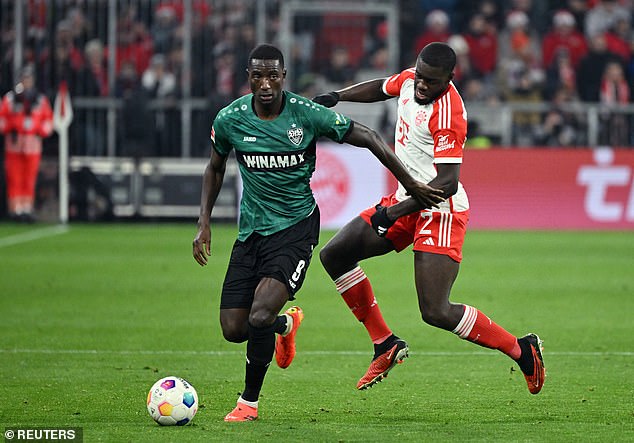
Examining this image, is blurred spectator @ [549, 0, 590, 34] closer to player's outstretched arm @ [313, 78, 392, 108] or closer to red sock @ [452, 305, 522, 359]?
player's outstretched arm @ [313, 78, 392, 108]

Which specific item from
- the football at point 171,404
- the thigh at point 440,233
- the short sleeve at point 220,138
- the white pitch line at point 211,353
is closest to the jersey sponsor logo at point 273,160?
the short sleeve at point 220,138

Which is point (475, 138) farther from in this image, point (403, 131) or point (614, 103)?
point (403, 131)

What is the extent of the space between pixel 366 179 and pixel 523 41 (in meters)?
5.26

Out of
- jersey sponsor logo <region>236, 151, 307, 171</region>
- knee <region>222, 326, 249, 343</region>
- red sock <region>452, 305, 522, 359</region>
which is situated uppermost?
jersey sponsor logo <region>236, 151, 307, 171</region>

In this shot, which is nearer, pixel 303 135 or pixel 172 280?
pixel 303 135

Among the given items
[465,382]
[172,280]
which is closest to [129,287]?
[172,280]

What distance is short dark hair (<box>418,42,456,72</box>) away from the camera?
738 centimetres

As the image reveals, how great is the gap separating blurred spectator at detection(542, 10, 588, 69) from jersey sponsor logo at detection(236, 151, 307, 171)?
55.7 feet

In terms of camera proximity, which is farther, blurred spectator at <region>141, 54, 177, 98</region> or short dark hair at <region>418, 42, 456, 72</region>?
blurred spectator at <region>141, 54, 177, 98</region>

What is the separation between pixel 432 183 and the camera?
7.50 meters

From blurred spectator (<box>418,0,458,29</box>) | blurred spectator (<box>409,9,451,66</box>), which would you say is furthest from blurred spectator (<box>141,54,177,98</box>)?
blurred spectator (<box>418,0,458,29</box>)

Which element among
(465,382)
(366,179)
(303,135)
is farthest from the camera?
(366,179)

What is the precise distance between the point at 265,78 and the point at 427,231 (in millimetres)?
1472

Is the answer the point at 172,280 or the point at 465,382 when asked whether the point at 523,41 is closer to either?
the point at 172,280
